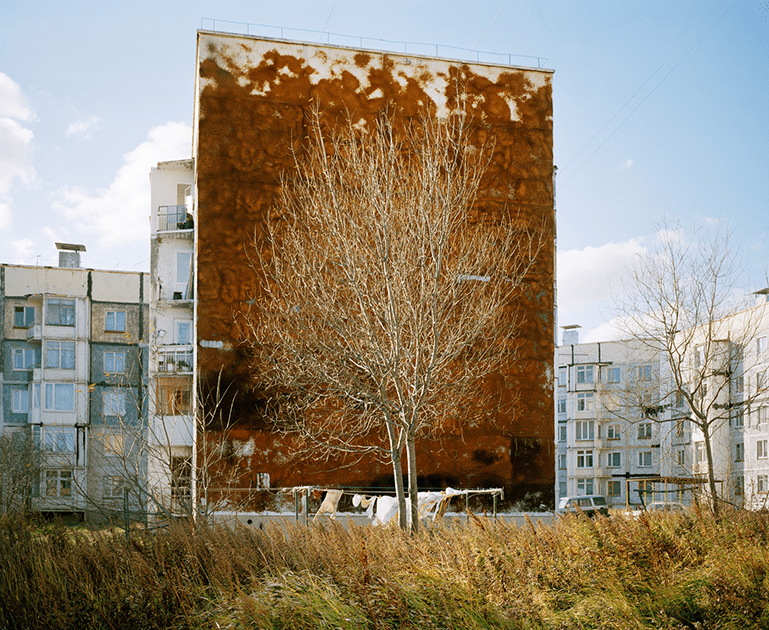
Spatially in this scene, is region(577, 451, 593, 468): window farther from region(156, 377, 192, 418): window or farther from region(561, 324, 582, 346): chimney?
region(156, 377, 192, 418): window

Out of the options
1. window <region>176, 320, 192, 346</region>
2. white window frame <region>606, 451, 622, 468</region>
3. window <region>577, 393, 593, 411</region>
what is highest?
window <region>176, 320, 192, 346</region>

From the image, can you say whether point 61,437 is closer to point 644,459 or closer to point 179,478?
point 179,478

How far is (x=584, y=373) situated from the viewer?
7062cm

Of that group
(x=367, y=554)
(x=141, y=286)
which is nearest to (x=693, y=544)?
(x=367, y=554)

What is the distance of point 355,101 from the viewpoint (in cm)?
2830

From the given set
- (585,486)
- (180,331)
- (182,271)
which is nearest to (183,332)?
(180,331)

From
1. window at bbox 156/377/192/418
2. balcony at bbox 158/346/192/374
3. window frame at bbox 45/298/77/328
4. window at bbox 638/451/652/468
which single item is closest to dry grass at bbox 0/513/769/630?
balcony at bbox 158/346/192/374

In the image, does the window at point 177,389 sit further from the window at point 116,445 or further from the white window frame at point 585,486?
the white window frame at point 585,486

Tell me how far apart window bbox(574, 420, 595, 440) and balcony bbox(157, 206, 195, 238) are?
43841 millimetres

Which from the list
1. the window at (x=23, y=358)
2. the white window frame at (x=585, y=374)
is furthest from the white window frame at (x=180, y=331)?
the white window frame at (x=585, y=374)

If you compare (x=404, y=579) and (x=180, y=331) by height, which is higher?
(x=180, y=331)

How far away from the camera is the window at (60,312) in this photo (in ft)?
165

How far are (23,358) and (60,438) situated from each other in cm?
642

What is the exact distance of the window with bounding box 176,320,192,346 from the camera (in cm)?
3447
